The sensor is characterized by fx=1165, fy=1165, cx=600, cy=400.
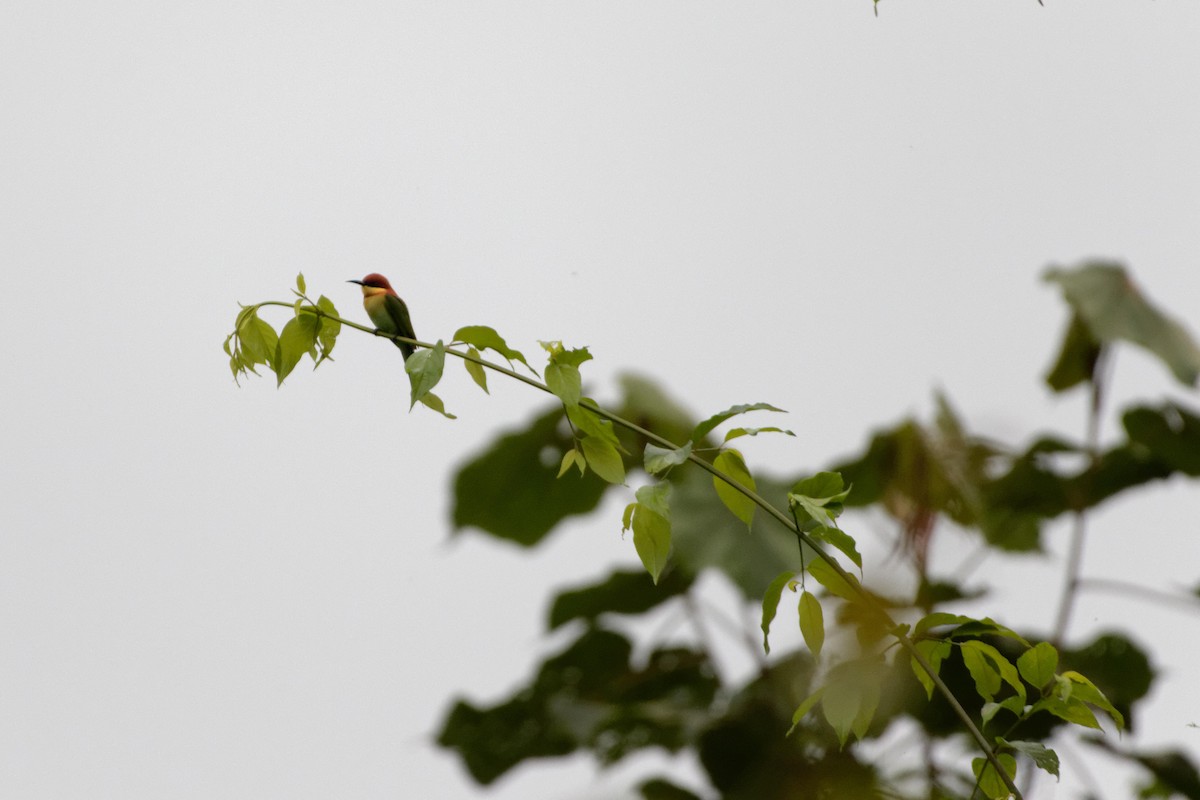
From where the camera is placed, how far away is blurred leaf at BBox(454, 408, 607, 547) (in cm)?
270

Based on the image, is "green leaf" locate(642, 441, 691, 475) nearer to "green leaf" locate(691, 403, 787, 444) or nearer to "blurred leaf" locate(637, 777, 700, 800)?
"green leaf" locate(691, 403, 787, 444)

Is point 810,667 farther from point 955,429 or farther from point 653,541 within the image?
point 653,541

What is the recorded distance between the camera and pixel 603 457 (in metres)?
0.69

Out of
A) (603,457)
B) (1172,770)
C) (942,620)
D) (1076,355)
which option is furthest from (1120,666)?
(603,457)

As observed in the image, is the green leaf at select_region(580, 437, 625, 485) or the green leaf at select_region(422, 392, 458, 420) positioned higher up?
the green leaf at select_region(422, 392, 458, 420)

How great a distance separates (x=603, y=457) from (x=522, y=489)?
7.00ft

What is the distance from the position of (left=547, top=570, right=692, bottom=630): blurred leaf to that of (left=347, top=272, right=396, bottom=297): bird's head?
1627 millimetres

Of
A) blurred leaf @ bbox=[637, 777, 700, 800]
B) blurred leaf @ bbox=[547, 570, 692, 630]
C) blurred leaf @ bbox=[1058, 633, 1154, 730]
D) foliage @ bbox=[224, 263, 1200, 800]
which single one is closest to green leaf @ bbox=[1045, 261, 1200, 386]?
foliage @ bbox=[224, 263, 1200, 800]

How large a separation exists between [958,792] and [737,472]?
1243mm

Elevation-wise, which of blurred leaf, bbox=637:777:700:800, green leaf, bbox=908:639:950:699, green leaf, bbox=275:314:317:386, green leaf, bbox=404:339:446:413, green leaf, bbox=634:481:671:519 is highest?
green leaf, bbox=275:314:317:386

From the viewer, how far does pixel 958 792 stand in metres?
1.72

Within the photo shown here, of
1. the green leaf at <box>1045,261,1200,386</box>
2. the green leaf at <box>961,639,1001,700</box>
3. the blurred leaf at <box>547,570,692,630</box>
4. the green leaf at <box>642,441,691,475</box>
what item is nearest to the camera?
the green leaf at <box>642,441,691,475</box>

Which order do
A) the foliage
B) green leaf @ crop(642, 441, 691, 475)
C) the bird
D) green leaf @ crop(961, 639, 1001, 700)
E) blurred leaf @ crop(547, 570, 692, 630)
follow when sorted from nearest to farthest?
green leaf @ crop(642, 441, 691, 475) → green leaf @ crop(961, 639, 1001, 700) → the bird → the foliage → blurred leaf @ crop(547, 570, 692, 630)

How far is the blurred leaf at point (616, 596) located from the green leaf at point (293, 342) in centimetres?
198
